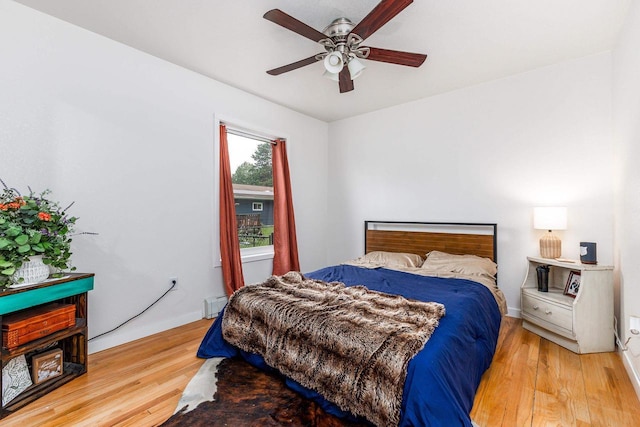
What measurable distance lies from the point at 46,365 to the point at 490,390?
115 inches

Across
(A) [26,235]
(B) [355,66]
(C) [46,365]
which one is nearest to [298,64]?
(B) [355,66]

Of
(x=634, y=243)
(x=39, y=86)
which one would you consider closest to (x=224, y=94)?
(x=39, y=86)

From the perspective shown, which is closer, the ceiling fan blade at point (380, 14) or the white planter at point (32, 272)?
the ceiling fan blade at point (380, 14)

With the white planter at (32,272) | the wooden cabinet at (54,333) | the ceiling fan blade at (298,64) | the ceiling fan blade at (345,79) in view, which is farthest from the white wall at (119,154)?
the ceiling fan blade at (345,79)

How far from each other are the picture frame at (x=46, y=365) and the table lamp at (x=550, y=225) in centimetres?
406

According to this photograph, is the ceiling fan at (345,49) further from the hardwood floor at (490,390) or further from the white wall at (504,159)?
the hardwood floor at (490,390)

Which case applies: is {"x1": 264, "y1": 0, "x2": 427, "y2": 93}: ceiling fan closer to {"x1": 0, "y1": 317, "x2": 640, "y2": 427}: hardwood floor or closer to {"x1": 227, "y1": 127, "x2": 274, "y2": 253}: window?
{"x1": 227, "y1": 127, "x2": 274, "y2": 253}: window

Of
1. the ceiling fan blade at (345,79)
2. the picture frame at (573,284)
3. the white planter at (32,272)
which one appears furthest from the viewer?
the picture frame at (573,284)

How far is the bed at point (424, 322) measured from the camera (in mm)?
1409

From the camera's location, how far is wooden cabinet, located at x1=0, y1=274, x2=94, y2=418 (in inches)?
69.4

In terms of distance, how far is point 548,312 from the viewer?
8.84ft

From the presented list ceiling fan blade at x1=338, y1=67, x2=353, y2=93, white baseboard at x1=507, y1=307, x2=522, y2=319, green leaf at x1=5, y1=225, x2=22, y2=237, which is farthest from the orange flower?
white baseboard at x1=507, y1=307, x2=522, y2=319

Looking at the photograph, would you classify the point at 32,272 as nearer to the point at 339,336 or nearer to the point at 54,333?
the point at 54,333

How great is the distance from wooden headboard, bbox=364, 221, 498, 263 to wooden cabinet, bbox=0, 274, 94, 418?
3.27 m
